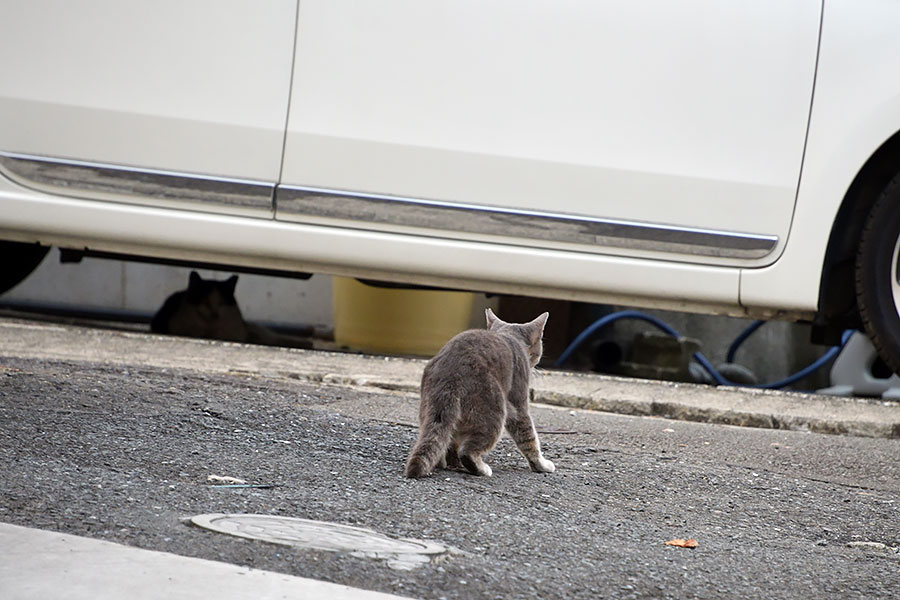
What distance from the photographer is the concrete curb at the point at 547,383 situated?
12.2ft

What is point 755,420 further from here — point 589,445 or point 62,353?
point 62,353

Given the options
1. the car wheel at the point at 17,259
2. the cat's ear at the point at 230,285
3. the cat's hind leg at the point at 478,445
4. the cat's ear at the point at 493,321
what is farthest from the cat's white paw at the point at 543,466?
the cat's ear at the point at 230,285

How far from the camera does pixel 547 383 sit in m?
3.96

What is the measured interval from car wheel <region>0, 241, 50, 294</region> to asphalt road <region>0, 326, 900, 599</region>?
1.40m

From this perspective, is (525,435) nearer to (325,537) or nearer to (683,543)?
(683,543)

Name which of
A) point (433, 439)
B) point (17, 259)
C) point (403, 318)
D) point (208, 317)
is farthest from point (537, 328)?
point (208, 317)

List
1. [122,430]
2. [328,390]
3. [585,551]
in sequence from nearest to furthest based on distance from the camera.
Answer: [585,551] < [122,430] < [328,390]

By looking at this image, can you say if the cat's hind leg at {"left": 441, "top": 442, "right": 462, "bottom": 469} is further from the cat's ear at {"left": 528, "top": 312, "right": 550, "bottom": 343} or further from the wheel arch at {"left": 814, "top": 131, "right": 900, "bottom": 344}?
the wheel arch at {"left": 814, "top": 131, "right": 900, "bottom": 344}

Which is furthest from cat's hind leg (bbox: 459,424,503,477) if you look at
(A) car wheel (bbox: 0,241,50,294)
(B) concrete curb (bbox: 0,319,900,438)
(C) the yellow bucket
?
(A) car wheel (bbox: 0,241,50,294)

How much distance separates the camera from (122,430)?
2.63m

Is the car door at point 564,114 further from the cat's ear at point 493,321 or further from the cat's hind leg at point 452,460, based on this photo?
the cat's hind leg at point 452,460

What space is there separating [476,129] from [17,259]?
239 centimetres

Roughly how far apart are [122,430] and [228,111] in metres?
1.51

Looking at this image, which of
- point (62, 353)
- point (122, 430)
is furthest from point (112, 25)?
point (122, 430)
